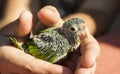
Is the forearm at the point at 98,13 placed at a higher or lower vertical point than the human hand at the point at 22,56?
higher

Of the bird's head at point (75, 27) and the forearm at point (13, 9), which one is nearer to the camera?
the bird's head at point (75, 27)

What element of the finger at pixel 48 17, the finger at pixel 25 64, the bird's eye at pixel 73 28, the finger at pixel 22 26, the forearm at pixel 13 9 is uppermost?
the forearm at pixel 13 9

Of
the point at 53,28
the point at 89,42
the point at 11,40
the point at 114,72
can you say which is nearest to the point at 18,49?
the point at 11,40

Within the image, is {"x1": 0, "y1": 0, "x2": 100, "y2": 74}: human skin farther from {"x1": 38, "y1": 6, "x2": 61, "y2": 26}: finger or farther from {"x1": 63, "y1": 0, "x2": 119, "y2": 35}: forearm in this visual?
{"x1": 63, "y1": 0, "x2": 119, "y2": 35}: forearm

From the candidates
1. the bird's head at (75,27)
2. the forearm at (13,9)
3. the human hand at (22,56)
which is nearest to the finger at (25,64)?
the human hand at (22,56)

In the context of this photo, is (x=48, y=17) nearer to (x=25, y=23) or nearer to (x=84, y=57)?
(x=25, y=23)

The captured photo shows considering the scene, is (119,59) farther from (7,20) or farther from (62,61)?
(7,20)

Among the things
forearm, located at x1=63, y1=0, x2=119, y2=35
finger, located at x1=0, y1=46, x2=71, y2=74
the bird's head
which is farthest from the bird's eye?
forearm, located at x1=63, y1=0, x2=119, y2=35

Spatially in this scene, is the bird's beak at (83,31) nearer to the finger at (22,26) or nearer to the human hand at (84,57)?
the human hand at (84,57)
